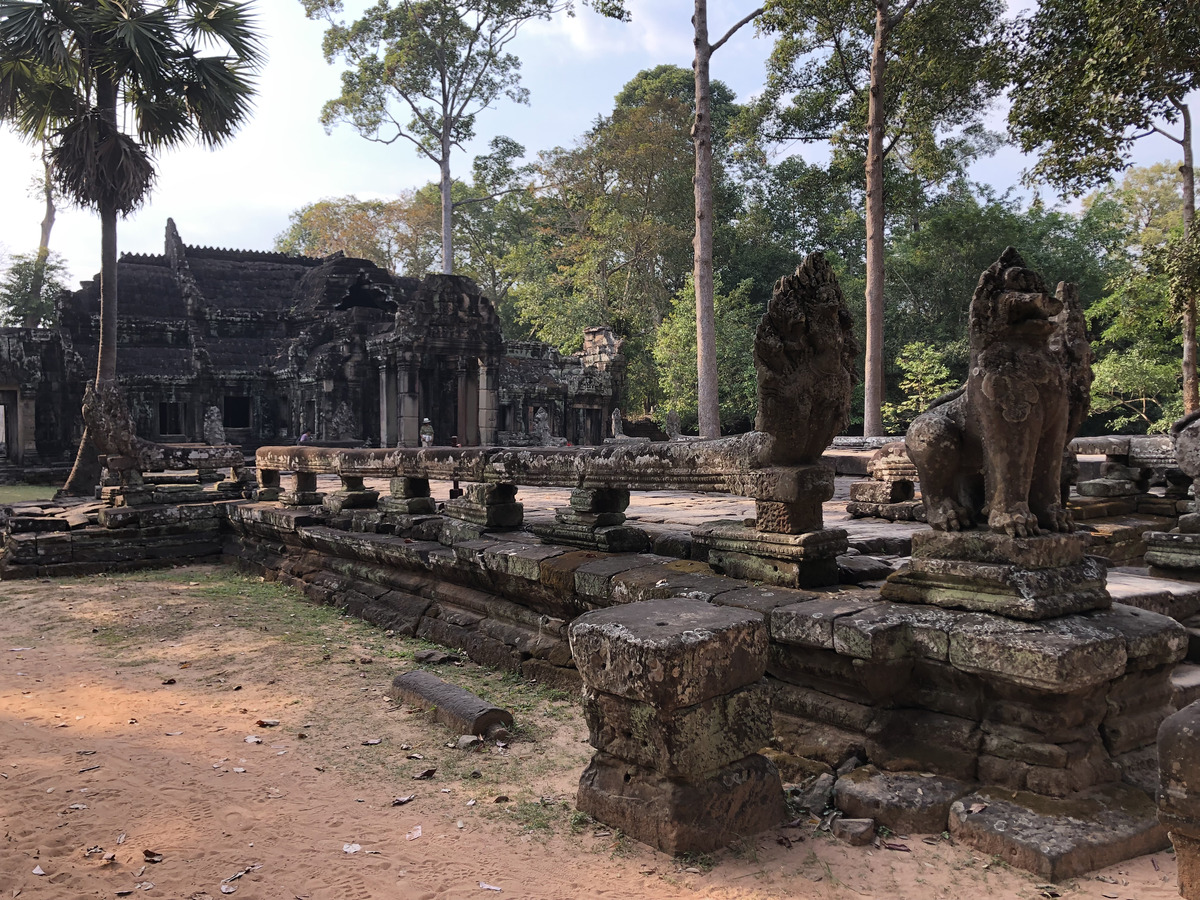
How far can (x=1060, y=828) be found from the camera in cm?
257

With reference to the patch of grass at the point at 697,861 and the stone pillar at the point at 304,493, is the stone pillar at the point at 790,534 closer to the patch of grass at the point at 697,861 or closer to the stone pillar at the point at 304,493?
the patch of grass at the point at 697,861

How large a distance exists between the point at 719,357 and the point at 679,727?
2401cm

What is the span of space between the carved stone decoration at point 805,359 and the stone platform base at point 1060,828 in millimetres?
1811

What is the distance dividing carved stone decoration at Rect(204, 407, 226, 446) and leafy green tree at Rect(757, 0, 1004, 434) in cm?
1925

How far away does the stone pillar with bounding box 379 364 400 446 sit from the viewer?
25.4 metres

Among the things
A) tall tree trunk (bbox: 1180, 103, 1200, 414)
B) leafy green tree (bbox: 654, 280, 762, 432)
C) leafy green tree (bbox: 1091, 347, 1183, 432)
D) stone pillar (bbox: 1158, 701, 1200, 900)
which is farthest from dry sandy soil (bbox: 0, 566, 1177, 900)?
leafy green tree (bbox: 654, 280, 762, 432)

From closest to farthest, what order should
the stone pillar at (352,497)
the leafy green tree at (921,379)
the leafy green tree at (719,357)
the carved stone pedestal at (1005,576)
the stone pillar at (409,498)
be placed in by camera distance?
1. the carved stone pedestal at (1005,576)
2. the stone pillar at (409,498)
3. the stone pillar at (352,497)
4. the leafy green tree at (921,379)
5. the leafy green tree at (719,357)

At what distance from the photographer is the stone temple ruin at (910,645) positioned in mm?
2748

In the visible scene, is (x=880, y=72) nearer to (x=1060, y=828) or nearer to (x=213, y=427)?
(x=1060, y=828)

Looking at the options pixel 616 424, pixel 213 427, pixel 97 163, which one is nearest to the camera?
pixel 97 163

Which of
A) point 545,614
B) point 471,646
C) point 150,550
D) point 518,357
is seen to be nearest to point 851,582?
point 545,614

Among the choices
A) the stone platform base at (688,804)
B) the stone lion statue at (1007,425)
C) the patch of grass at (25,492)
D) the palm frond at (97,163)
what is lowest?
the stone platform base at (688,804)

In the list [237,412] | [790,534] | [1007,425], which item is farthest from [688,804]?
[237,412]

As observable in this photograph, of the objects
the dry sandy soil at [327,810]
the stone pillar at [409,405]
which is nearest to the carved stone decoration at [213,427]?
the stone pillar at [409,405]
